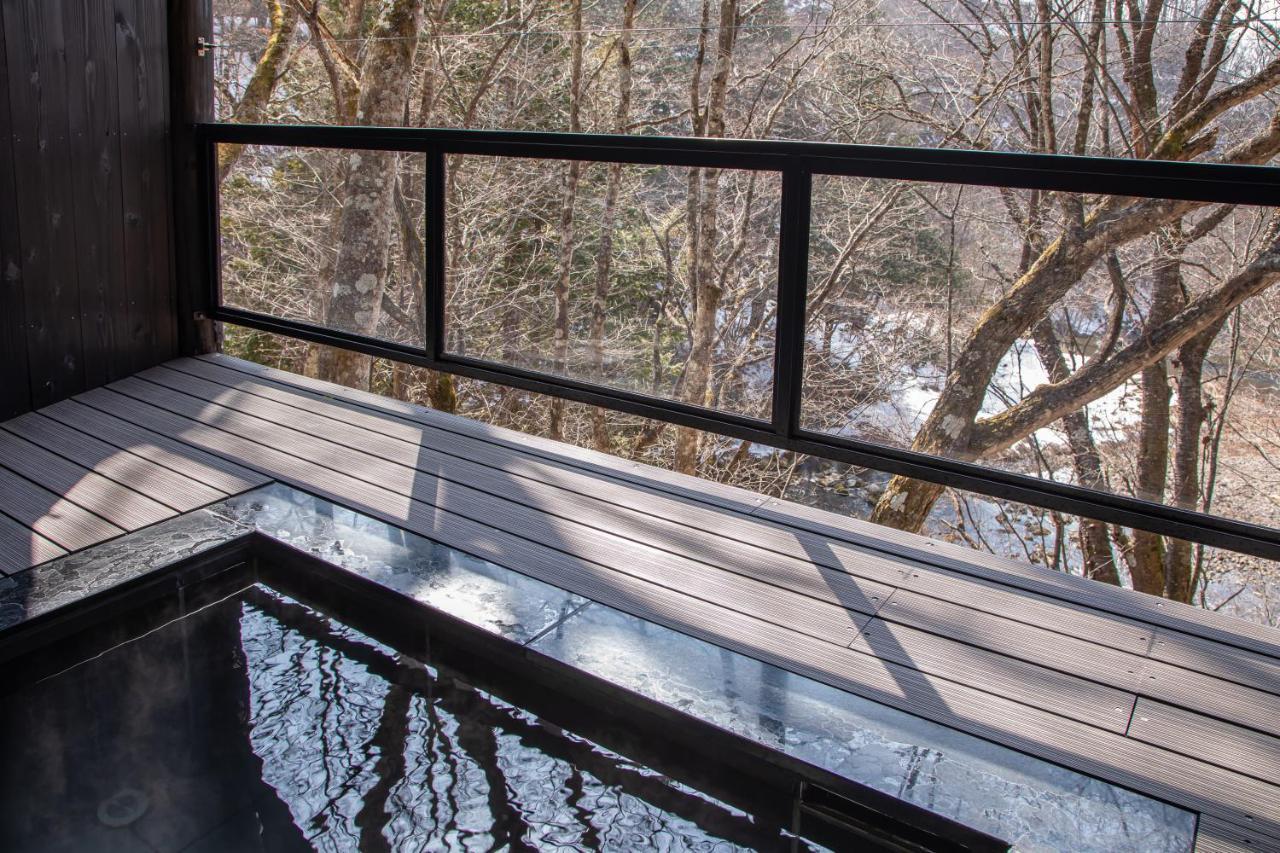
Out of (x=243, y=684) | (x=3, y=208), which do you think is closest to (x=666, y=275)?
(x=3, y=208)

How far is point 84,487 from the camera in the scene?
284 centimetres

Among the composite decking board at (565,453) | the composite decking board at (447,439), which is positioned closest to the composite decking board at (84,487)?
the composite decking board at (447,439)

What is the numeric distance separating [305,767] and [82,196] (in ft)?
9.28

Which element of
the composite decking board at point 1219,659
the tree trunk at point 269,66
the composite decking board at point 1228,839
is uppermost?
the tree trunk at point 269,66

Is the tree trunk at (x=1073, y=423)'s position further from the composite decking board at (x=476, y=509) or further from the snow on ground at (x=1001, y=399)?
the composite decking board at (x=476, y=509)

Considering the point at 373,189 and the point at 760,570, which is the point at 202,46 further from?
the point at 760,570

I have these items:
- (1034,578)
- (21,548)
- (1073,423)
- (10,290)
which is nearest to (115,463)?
(21,548)

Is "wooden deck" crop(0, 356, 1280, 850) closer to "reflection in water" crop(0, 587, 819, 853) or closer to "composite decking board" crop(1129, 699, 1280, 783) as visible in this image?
"composite decking board" crop(1129, 699, 1280, 783)

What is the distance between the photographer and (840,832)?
1.60 metres

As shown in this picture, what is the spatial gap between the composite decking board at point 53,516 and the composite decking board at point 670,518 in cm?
82

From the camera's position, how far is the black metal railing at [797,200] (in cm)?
221

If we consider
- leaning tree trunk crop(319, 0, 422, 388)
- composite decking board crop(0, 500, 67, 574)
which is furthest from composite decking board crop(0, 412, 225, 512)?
leaning tree trunk crop(319, 0, 422, 388)

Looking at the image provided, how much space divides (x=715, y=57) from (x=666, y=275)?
373cm

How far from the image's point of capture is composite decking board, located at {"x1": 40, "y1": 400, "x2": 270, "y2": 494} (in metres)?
2.90
